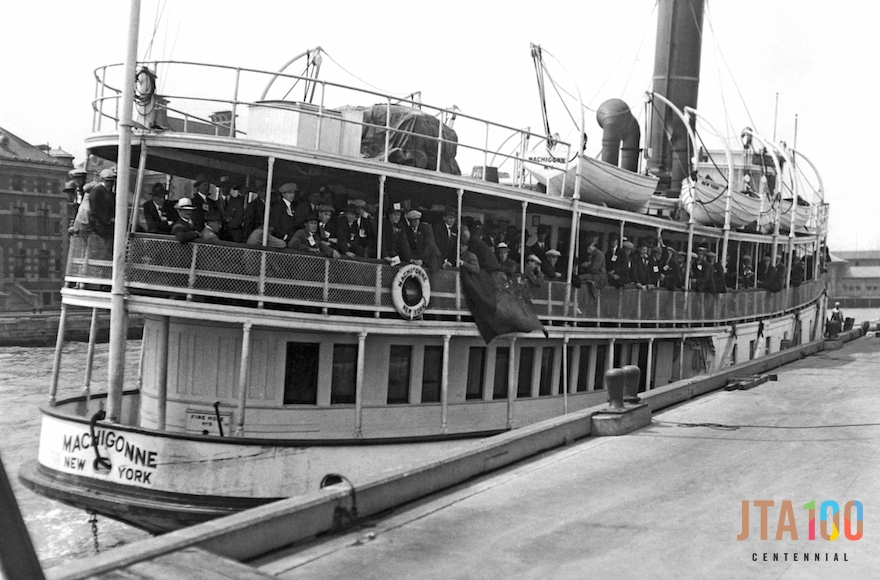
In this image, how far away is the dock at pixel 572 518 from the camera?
5621mm

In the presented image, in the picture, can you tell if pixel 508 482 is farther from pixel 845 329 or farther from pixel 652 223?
pixel 845 329

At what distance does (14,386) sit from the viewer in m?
31.5

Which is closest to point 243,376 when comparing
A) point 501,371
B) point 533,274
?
point 501,371

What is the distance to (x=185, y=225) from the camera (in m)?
10.9

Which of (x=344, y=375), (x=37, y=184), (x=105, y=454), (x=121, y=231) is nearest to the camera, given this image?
(x=105, y=454)

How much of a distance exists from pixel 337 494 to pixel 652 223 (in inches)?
523

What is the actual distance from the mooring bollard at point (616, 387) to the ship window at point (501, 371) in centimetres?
340

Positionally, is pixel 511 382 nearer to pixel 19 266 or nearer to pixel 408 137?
pixel 408 137

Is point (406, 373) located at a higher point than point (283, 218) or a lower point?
lower

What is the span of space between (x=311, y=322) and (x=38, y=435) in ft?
53.1

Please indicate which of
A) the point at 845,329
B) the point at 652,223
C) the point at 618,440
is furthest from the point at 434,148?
the point at 845,329

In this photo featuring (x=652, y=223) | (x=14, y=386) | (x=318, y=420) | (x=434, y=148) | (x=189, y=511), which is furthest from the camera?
(x=14, y=386)

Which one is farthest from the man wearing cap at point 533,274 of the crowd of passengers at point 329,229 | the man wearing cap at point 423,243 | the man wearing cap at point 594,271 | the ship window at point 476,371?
the man wearing cap at point 423,243

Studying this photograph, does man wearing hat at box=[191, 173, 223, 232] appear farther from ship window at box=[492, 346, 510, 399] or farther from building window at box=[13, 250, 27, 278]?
building window at box=[13, 250, 27, 278]
